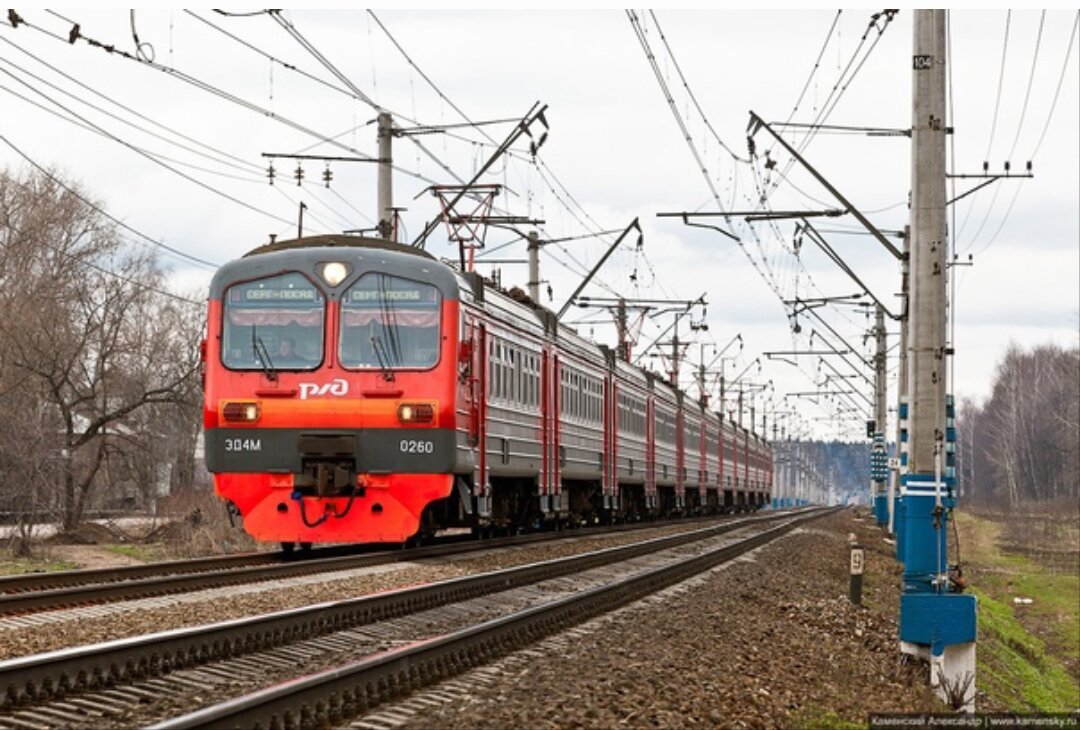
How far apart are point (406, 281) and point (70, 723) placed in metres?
11.0

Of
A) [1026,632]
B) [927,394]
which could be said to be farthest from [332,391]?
[1026,632]

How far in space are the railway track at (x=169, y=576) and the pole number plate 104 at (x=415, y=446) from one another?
137cm

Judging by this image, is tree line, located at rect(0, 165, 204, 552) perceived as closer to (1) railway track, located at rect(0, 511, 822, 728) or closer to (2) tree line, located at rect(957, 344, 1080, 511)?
(1) railway track, located at rect(0, 511, 822, 728)

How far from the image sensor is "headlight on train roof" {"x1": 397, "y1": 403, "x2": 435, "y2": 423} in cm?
1795

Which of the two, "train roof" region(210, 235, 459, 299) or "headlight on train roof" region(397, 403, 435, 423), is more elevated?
"train roof" region(210, 235, 459, 299)

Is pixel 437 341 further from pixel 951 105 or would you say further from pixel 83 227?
pixel 83 227

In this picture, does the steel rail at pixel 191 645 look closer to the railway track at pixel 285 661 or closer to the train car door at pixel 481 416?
the railway track at pixel 285 661

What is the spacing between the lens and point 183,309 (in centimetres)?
6769

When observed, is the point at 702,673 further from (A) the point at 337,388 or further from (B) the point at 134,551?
(B) the point at 134,551

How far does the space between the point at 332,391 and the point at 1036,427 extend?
92.1 m

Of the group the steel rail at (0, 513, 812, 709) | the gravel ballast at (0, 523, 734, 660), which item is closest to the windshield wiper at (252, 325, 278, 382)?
the gravel ballast at (0, 523, 734, 660)

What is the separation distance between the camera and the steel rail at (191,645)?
324 inches

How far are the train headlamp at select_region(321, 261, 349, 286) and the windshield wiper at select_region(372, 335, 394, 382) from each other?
0.76 meters

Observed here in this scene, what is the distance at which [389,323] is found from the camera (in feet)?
59.8
